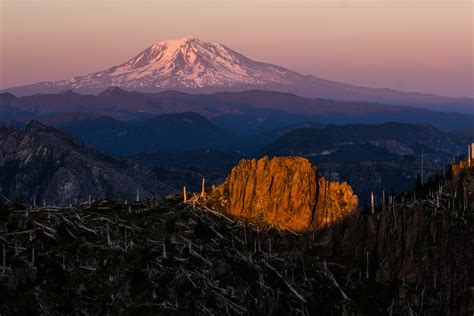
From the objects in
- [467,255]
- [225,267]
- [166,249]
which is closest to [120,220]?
[166,249]

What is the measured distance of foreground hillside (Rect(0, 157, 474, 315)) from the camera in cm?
7256

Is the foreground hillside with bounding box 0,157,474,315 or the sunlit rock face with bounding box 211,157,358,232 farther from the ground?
the sunlit rock face with bounding box 211,157,358,232

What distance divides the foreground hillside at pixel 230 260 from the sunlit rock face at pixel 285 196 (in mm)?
1903

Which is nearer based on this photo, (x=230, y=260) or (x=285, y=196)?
(x=230, y=260)

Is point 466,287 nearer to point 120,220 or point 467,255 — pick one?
point 467,255

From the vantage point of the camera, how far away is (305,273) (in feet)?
270

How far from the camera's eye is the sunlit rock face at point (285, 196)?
301 ft

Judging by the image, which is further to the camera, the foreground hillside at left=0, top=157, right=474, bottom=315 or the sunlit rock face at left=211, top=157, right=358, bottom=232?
the sunlit rock face at left=211, top=157, right=358, bottom=232

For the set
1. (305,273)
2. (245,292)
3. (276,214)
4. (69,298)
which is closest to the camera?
(69,298)

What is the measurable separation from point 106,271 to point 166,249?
6.88m

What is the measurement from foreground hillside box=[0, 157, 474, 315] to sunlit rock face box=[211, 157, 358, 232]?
6.24 ft

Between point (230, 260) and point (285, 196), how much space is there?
15.7 metres

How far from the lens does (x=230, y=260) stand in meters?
80.4

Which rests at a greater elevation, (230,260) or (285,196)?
(285,196)
